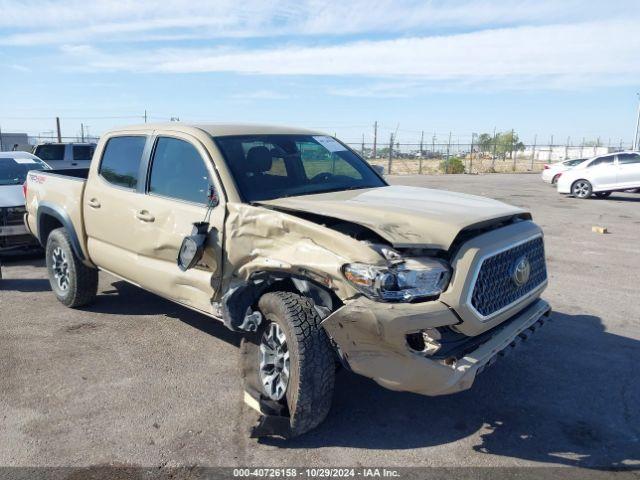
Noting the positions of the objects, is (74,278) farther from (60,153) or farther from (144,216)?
(60,153)

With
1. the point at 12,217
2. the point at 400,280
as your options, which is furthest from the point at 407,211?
the point at 12,217

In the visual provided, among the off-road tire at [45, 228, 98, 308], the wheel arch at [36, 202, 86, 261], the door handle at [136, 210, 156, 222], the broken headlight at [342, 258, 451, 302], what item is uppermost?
the door handle at [136, 210, 156, 222]

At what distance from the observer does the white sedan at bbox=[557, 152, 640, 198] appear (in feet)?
58.3

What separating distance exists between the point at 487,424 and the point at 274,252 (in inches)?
72.0

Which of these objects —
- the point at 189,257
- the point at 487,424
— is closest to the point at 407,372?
the point at 487,424

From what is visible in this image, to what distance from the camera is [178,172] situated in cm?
463

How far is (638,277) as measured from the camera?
7543mm

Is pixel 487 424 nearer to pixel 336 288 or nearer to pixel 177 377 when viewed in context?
pixel 336 288

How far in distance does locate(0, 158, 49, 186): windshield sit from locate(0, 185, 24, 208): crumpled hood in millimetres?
291

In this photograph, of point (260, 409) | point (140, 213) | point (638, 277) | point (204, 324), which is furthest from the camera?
point (638, 277)

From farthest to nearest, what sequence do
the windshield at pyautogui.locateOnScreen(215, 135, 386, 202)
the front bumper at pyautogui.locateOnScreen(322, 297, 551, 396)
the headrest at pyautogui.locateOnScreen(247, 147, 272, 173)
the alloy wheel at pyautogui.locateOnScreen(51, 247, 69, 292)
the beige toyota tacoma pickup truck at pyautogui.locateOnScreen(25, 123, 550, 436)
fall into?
the alloy wheel at pyautogui.locateOnScreen(51, 247, 69, 292) → the headrest at pyautogui.locateOnScreen(247, 147, 272, 173) → the windshield at pyautogui.locateOnScreen(215, 135, 386, 202) → the beige toyota tacoma pickup truck at pyautogui.locateOnScreen(25, 123, 550, 436) → the front bumper at pyautogui.locateOnScreen(322, 297, 551, 396)

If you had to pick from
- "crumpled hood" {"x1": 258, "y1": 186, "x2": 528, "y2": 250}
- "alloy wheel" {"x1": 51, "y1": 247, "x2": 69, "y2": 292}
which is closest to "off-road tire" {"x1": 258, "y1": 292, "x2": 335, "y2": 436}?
"crumpled hood" {"x1": 258, "y1": 186, "x2": 528, "y2": 250}

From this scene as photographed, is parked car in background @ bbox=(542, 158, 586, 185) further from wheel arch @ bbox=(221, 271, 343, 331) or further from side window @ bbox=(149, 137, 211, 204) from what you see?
wheel arch @ bbox=(221, 271, 343, 331)

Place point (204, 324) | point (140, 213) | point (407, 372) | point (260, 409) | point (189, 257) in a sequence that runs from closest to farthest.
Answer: point (407, 372) → point (260, 409) → point (189, 257) → point (140, 213) → point (204, 324)
